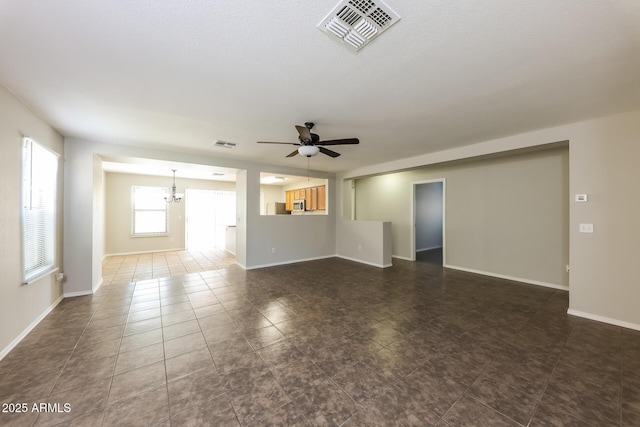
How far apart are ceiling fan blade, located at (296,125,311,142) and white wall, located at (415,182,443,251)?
5.46 meters

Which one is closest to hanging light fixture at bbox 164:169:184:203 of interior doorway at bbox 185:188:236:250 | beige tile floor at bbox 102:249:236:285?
interior doorway at bbox 185:188:236:250

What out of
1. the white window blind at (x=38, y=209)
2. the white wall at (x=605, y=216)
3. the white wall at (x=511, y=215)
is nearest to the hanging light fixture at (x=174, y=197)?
the white window blind at (x=38, y=209)

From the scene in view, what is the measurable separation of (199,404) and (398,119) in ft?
11.2

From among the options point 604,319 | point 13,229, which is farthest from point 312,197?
point 604,319

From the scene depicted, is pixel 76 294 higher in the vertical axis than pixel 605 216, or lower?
lower

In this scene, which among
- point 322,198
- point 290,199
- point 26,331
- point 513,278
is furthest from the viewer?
point 290,199

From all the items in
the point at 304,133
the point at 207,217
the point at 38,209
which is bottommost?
the point at 207,217

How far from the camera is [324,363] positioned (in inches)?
81.2

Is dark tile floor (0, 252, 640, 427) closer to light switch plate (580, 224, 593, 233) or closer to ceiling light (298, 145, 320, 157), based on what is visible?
light switch plate (580, 224, 593, 233)

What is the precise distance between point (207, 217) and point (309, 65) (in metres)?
7.93

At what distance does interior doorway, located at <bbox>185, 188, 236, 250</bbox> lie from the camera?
820cm

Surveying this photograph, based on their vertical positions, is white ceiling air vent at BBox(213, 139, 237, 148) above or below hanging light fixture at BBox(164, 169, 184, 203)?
above

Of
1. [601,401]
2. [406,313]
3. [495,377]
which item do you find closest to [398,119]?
[406,313]

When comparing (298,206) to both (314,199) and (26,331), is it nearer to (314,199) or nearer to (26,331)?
(314,199)
